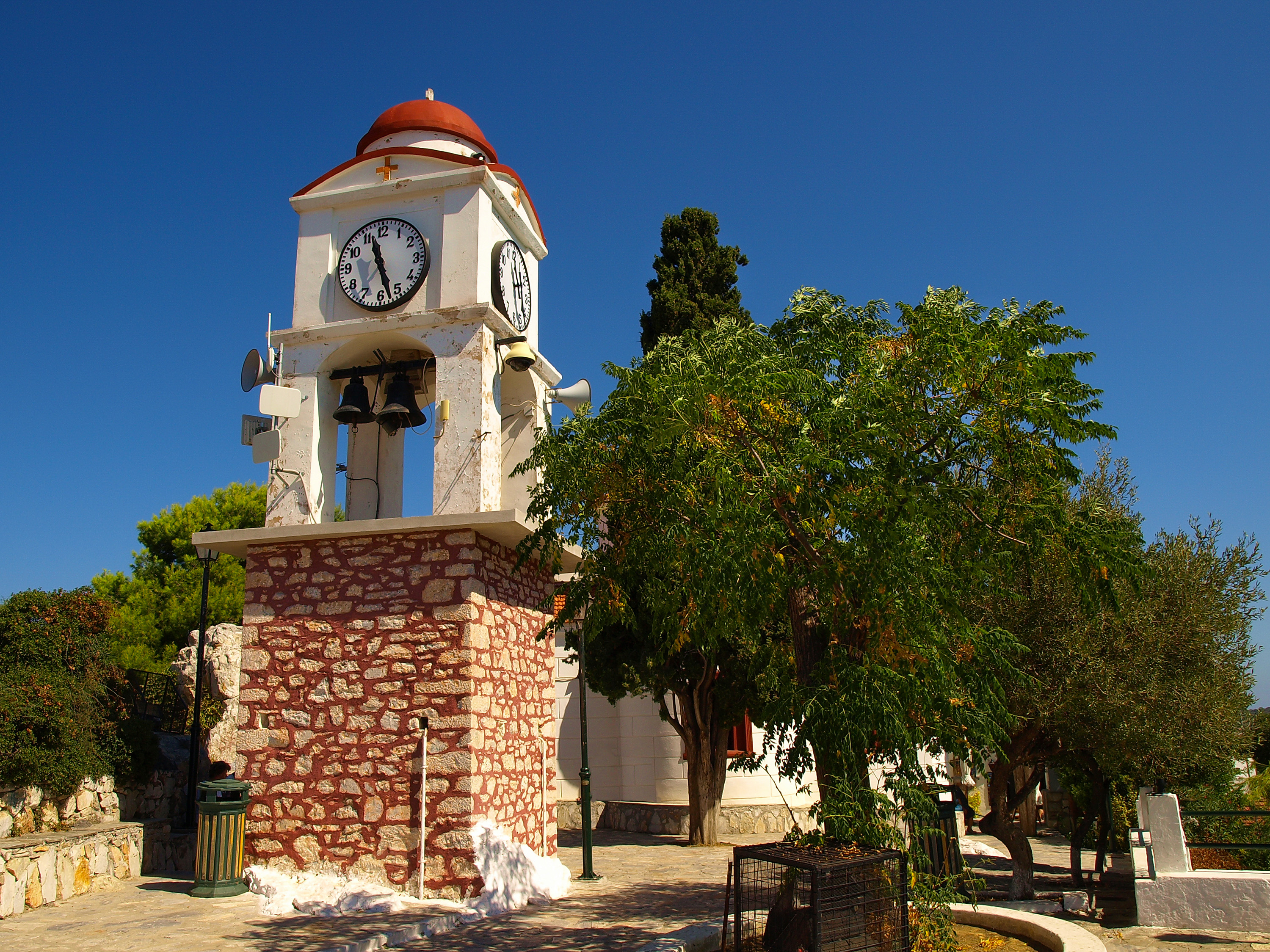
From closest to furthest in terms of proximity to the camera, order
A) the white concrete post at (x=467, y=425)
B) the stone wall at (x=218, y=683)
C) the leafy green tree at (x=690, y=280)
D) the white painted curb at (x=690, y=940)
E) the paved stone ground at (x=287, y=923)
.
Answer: the white painted curb at (x=690, y=940) → the paved stone ground at (x=287, y=923) → the white concrete post at (x=467, y=425) → the stone wall at (x=218, y=683) → the leafy green tree at (x=690, y=280)

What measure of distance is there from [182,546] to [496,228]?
22475 mm

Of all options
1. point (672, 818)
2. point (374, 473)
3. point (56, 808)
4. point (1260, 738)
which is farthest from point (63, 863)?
point (1260, 738)

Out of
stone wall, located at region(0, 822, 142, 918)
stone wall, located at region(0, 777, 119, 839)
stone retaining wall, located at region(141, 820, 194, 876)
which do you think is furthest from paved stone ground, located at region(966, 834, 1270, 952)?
stone wall, located at region(0, 777, 119, 839)

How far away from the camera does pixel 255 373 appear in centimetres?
1015

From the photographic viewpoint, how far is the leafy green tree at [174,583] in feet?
84.8

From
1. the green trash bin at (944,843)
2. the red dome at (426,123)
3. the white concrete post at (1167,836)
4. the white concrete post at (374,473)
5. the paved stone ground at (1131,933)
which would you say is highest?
the red dome at (426,123)

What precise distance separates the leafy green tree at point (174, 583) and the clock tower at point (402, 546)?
17.1m

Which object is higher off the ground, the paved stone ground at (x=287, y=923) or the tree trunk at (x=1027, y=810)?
the paved stone ground at (x=287, y=923)

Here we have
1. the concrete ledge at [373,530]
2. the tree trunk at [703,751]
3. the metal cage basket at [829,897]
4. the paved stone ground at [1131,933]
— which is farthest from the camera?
the tree trunk at [703,751]

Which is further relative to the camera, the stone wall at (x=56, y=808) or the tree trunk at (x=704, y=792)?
the tree trunk at (x=704, y=792)

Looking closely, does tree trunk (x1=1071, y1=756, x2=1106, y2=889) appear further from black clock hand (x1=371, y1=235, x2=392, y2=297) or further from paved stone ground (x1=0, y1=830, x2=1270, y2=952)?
black clock hand (x1=371, y1=235, x2=392, y2=297)

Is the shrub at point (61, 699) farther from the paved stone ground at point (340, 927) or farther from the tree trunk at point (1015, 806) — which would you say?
the tree trunk at point (1015, 806)

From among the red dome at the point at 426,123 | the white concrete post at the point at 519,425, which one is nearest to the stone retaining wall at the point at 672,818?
the white concrete post at the point at 519,425

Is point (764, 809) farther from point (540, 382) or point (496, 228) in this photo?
point (496, 228)
